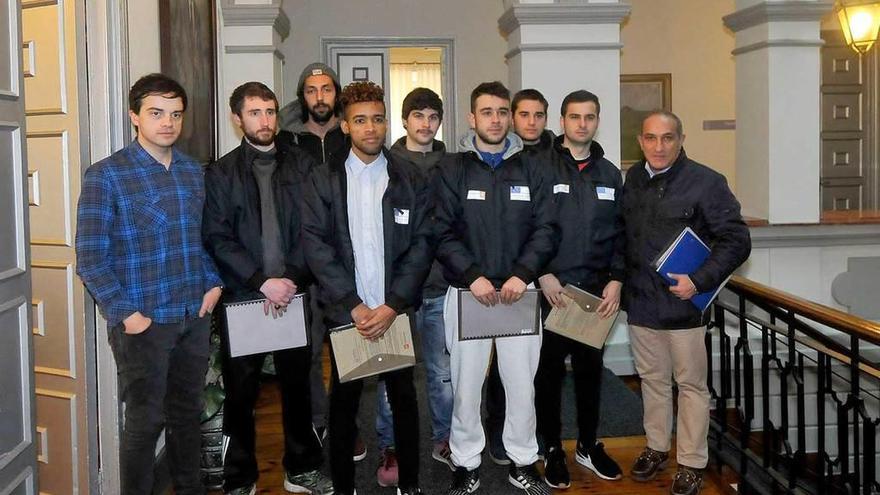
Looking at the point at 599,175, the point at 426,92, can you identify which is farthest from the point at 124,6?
the point at 599,175

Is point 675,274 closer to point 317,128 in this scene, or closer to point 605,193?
point 605,193

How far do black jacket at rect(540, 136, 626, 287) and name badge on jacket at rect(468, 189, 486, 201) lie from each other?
293 mm

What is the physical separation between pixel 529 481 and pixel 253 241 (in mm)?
1428

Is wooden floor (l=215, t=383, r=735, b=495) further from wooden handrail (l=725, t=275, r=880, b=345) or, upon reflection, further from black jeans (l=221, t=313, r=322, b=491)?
wooden handrail (l=725, t=275, r=880, b=345)

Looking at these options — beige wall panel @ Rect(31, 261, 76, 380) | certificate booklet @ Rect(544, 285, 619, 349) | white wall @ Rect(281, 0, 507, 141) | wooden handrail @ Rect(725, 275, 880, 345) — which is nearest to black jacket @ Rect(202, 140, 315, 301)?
beige wall panel @ Rect(31, 261, 76, 380)

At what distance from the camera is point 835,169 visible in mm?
8070

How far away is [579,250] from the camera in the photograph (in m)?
3.15

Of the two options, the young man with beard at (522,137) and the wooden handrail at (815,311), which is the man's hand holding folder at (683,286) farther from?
the young man with beard at (522,137)

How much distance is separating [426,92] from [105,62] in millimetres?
1211

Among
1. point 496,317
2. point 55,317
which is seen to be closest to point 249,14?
point 55,317

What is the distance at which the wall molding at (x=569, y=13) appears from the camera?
4.86 m

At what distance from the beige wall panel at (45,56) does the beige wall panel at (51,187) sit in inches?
4.3

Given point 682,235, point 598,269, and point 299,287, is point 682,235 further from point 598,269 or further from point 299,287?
point 299,287

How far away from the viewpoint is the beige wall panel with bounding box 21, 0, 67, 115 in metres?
2.76
